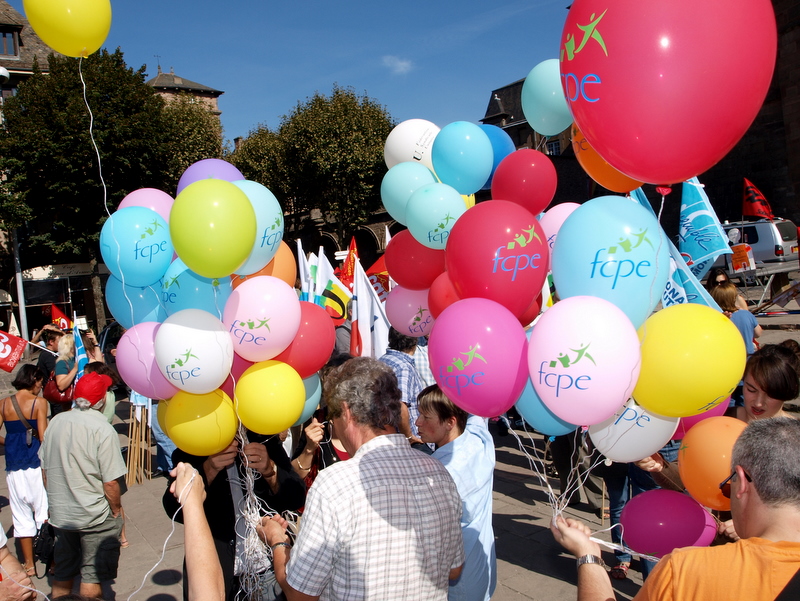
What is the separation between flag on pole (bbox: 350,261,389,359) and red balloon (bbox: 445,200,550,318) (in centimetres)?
321

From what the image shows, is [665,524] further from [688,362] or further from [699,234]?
[699,234]

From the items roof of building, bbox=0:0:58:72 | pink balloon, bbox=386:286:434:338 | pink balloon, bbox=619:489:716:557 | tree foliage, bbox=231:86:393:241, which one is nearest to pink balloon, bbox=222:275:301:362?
pink balloon, bbox=386:286:434:338

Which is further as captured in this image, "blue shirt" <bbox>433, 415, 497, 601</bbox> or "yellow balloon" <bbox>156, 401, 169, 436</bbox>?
"yellow balloon" <bbox>156, 401, 169, 436</bbox>

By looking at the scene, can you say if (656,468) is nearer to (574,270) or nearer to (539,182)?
(574,270)

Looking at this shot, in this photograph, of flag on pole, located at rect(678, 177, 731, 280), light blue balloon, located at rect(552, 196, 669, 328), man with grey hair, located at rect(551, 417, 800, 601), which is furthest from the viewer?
flag on pole, located at rect(678, 177, 731, 280)

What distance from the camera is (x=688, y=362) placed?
2.11 metres

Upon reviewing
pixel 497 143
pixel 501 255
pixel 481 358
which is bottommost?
pixel 481 358

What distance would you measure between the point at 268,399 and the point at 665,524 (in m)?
1.80

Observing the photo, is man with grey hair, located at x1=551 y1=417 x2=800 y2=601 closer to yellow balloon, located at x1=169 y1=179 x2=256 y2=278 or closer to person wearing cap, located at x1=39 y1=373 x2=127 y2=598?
yellow balloon, located at x1=169 y1=179 x2=256 y2=278

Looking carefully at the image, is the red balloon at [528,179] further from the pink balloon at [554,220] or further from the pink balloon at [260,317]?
the pink balloon at [260,317]

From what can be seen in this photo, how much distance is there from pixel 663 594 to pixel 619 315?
95cm

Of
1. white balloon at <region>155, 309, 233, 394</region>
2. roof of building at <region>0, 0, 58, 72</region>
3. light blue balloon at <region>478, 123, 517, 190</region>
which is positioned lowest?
white balloon at <region>155, 309, 233, 394</region>

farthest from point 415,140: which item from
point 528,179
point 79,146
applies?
point 79,146

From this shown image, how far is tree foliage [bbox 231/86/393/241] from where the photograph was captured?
2270 cm
